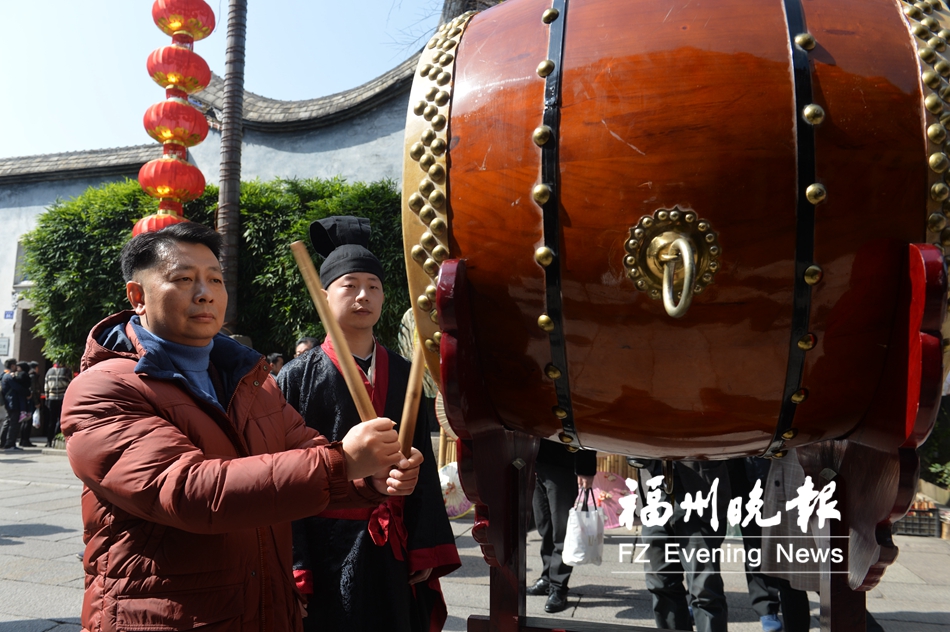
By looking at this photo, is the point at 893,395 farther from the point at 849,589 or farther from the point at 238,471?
the point at 238,471

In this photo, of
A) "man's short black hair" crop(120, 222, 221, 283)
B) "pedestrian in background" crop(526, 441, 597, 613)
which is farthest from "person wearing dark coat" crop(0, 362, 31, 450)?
"man's short black hair" crop(120, 222, 221, 283)

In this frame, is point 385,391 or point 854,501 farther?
point 385,391

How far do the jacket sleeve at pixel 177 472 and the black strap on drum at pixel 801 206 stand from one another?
32.3 inches

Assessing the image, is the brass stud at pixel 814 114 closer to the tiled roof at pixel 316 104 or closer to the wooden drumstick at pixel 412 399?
the wooden drumstick at pixel 412 399

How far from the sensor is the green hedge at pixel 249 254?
9.23 meters

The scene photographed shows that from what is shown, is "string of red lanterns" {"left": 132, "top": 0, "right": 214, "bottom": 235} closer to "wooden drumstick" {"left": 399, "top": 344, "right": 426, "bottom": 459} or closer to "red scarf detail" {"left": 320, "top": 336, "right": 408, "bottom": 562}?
"red scarf detail" {"left": 320, "top": 336, "right": 408, "bottom": 562}

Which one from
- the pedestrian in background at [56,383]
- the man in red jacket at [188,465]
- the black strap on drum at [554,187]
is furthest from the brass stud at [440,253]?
the pedestrian in background at [56,383]

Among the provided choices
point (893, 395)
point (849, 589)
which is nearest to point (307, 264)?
point (893, 395)

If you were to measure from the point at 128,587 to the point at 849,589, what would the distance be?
1.50m

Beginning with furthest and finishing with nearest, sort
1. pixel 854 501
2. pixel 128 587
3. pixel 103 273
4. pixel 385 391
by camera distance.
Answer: pixel 103 273 < pixel 385 391 < pixel 854 501 < pixel 128 587

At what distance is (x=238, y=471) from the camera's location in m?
1.26

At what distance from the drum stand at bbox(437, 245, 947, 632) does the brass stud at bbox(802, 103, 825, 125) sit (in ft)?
0.87

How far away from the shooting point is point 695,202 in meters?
1.24

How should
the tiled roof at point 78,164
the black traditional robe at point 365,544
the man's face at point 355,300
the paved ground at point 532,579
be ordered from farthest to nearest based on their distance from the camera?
the tiled roof at point 78,164
the paved ground at point 532,579
the man's face at point 355,300
the black traditional robe at point 365,544
